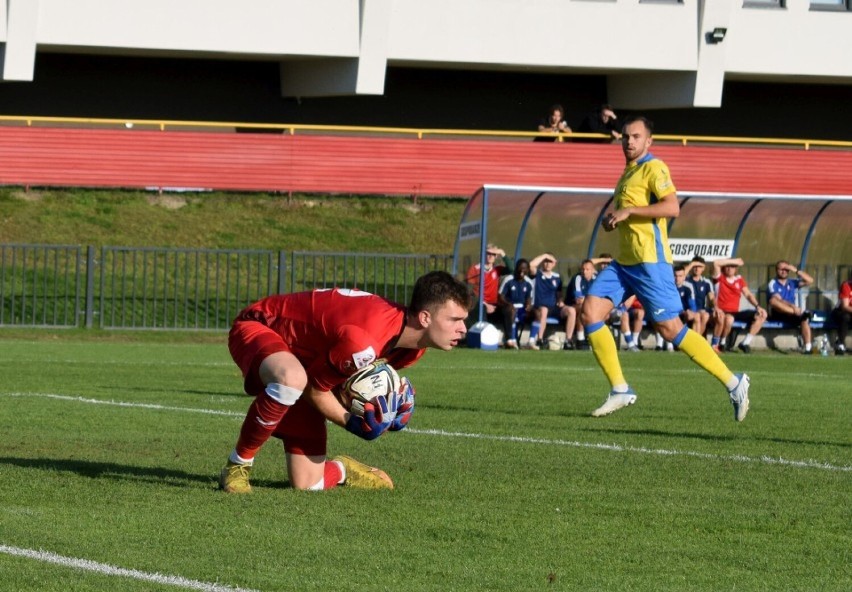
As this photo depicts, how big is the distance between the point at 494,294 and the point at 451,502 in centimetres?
1701

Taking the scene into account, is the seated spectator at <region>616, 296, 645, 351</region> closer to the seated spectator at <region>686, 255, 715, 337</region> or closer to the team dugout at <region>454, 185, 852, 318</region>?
the seated spectator at <region>686, 255, 715, 337</region>

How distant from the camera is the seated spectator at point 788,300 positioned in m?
24.0

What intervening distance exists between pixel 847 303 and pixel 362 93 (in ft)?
56.6

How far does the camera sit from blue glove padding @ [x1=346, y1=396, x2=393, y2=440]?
6523 millimetres

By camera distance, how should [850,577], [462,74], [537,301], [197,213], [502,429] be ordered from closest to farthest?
[850,577], [502,429], [537,301], [197,213], [462,74]

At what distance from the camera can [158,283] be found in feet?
88.2

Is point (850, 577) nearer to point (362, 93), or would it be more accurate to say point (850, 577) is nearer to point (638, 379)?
point (638, 379)

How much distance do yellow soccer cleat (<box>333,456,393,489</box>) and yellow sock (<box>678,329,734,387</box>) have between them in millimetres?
4057

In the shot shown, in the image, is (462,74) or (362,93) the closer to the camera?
(362,93)

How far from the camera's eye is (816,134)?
148 feet

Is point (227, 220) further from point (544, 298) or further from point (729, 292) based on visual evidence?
point (729, 292)

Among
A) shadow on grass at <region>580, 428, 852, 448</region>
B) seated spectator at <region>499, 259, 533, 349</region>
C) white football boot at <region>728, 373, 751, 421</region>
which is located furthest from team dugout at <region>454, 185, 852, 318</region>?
shadow on grass at <region>580, 428, 852, 448</region>

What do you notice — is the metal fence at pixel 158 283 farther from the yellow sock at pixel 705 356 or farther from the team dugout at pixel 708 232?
the yellow sock at pixel 705 356

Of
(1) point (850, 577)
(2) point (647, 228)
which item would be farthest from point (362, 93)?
(1) point (850, 577)
